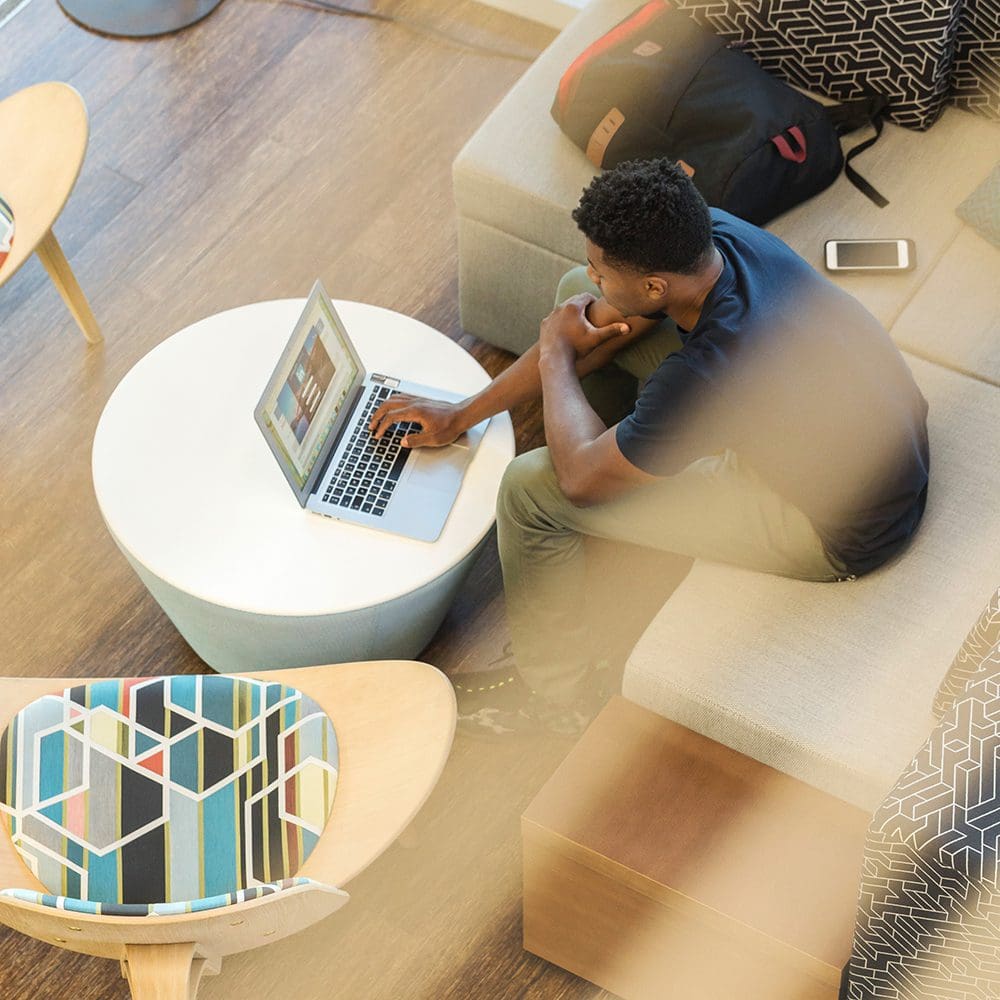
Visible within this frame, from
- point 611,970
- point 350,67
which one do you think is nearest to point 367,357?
point 611,970

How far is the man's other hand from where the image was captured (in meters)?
2.03

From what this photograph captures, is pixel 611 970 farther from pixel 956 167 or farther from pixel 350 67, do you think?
pixel 350 67

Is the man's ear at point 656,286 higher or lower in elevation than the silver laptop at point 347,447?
higher

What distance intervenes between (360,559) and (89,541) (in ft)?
2.48

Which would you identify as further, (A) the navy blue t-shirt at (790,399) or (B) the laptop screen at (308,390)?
(B) the laptop screen at (308,390)

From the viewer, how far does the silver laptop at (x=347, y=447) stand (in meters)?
1.96

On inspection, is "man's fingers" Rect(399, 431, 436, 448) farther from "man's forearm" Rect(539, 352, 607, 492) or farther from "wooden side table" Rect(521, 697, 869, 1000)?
"wooden side table" Rect(521, 697, 869, 1000)

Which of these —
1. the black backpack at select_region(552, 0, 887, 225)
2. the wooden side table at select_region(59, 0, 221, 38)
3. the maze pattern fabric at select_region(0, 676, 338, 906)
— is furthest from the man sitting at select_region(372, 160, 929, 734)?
the wooden side table at select_region(59, 0, 221, 38)

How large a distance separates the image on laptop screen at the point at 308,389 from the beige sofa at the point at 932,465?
0.56 m

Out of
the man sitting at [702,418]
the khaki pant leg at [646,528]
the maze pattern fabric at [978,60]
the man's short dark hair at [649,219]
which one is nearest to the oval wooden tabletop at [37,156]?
the man sitting at [702,418]

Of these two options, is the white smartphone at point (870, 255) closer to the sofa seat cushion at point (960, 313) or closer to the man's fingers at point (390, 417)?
the sofa seat cushion at point (960, 313)

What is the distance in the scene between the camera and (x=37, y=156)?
2506mm

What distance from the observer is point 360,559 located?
199cm

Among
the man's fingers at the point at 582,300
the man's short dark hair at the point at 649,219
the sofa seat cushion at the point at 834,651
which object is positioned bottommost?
the sofa seat cushion at the point at 834,651
